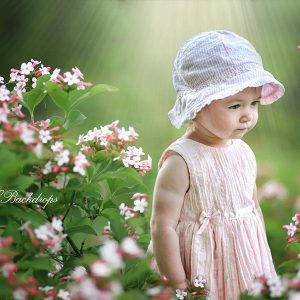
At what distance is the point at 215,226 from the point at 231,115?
34 cm

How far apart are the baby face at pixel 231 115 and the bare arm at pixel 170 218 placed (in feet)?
0.45

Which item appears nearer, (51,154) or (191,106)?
(51,154)

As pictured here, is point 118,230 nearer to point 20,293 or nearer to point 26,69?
point 20,293

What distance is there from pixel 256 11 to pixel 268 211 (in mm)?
3534

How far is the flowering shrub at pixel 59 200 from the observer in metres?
1.15

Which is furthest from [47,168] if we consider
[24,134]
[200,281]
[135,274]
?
[200,281]

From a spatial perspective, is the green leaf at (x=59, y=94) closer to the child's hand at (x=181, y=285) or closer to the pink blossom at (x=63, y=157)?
the pink blossom at (x=63, y=157)

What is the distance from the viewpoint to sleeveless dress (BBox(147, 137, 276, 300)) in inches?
73.7

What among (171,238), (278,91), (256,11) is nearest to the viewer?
(171,238)

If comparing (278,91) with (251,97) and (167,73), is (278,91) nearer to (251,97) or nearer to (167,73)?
(251,97)

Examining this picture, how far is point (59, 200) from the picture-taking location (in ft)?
5.30

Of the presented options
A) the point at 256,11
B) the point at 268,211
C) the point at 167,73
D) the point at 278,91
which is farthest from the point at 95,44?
the point at 278,91

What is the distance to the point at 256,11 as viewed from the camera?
6027mm

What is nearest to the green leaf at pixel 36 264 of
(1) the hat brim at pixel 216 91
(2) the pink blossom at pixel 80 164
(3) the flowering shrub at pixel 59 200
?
(3) the flowering shrub at pixel 59 200
